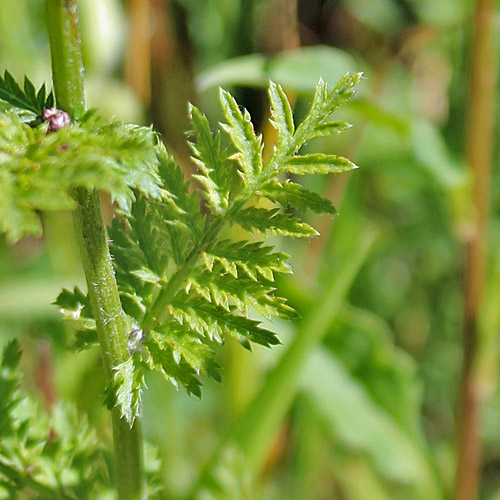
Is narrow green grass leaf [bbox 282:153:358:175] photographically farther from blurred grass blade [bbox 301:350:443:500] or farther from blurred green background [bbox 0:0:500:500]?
blurred grass blade [bbox 301:350:443:500]

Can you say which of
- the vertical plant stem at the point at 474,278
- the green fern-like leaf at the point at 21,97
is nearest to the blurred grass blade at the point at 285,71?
the vertical plant stem at the point at 474,278

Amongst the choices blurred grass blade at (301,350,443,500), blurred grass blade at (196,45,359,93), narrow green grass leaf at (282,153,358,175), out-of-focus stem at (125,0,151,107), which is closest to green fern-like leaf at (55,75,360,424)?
narrow green grass leaf at (282,153,358,175)

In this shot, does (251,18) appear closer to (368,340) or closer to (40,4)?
(40,4)

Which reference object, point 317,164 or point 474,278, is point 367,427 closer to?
point 474,278

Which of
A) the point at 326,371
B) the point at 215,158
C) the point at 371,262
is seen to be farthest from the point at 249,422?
the point at 371,262

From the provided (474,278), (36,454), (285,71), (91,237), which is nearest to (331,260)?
(474,278)

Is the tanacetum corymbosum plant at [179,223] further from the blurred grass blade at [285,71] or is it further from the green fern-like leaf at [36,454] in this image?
the blurred grass blade at [285,71]
